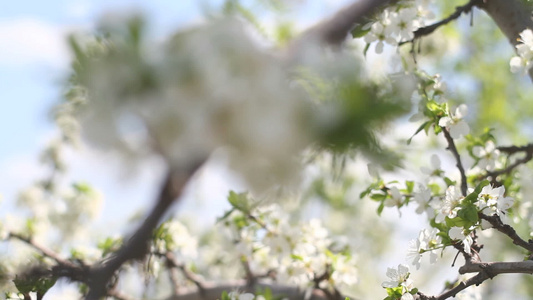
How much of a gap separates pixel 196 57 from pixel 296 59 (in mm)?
79

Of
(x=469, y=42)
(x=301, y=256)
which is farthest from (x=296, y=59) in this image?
(x=469, y=42)

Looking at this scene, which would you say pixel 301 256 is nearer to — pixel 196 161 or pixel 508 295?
pixel 196 161

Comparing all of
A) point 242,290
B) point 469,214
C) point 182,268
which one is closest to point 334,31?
point 469,214

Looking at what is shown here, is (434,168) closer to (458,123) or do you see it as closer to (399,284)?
(458,123)

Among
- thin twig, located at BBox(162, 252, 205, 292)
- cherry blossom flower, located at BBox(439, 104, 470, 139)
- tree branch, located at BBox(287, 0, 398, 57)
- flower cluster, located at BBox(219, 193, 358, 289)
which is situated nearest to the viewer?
tree branch, located at BBox(287, 0, 398, 57)

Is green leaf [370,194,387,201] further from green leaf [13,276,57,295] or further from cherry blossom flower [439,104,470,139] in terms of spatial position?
green leaf [13,276,57,295]

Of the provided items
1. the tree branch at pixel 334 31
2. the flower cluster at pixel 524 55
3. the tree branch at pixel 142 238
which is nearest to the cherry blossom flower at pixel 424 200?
the flower cluster at pixel 524 55

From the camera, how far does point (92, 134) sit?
1.23ft

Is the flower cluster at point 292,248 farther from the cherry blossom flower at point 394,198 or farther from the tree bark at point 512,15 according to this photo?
the tree bark at point 512,15

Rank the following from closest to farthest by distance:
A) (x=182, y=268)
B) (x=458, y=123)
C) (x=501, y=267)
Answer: (x=501, y=267) < (x=458, y=123) < (x=182, y=268)

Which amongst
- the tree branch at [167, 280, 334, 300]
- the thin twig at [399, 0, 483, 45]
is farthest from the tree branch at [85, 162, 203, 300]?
the tree branch at [167, 280, 334, 300]

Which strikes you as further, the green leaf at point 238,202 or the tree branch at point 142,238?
the green leaf at point 238,202

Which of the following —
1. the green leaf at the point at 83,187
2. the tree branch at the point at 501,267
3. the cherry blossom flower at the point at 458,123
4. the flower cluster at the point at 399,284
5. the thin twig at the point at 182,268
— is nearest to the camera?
the tree branch at the point at 501,267

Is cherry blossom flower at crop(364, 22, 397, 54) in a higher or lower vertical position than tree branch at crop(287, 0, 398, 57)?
higher
